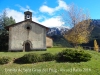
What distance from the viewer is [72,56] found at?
2000 centimetres

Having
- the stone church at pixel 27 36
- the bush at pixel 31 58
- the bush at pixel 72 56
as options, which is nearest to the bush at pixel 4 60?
the bush at pixel 31 58

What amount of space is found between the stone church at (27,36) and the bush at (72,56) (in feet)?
45.3

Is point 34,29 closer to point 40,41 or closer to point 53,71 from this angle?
point 40,41

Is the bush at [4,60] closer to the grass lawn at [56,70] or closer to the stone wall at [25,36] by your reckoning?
the grass lawn at [56,70]

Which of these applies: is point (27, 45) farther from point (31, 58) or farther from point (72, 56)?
point (72, 56)

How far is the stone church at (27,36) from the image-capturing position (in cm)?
3378

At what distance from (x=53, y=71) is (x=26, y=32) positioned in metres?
19.4

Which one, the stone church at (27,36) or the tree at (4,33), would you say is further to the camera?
the tree at (4,33)

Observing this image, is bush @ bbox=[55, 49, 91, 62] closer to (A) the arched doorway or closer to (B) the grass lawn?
(B) the grass lawn

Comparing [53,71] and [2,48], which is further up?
[2,48]

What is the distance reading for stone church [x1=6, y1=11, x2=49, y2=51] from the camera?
3378 centimetres

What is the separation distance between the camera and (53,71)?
16062mm

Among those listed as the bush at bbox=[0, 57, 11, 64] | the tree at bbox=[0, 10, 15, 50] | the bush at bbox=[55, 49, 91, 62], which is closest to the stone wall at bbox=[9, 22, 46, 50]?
the tree at bbox=[0, 10, 15, 50]

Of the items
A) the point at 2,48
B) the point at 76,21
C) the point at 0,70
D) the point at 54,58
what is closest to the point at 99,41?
the point at 76,21
